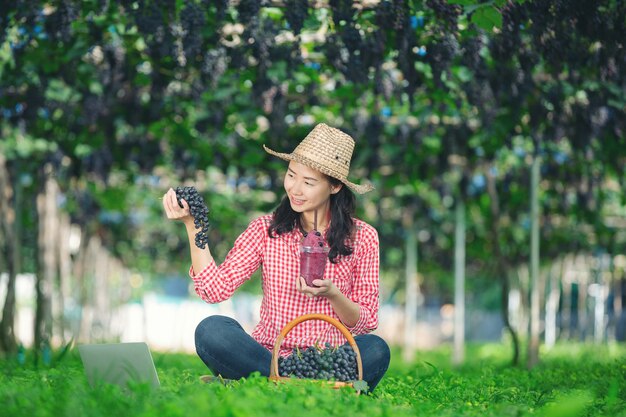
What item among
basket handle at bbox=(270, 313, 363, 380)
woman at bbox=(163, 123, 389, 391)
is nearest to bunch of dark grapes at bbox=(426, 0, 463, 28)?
woman at bbox=(163, 123, 389, 391)

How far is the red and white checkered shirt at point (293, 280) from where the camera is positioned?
14.2 feet

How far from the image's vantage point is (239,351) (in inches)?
167

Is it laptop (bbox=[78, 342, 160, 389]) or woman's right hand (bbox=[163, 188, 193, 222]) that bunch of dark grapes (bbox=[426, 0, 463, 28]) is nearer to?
woman's right hand (bbox=[163, 188, 193, 222])

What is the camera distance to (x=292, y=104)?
8562 mm

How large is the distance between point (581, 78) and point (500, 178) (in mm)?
5507

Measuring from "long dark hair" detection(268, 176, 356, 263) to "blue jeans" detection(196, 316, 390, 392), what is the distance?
41 cm

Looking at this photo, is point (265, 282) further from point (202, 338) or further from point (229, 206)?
point (229, 206)

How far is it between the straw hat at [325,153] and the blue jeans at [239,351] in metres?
0.73

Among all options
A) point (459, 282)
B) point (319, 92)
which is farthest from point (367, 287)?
point (459, 282)

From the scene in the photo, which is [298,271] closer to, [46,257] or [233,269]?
[233,269]

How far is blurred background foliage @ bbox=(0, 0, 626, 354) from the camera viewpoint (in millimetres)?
5730

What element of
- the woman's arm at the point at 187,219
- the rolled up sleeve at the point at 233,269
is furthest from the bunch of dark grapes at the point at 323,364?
the woman's arm at the point at 187,219

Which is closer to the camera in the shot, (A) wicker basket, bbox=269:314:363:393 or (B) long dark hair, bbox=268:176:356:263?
(A) wicker basket, bbox=269:314:363:393

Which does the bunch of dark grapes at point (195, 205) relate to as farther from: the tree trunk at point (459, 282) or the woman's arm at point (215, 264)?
the tree trunk at point (459, 282)
